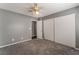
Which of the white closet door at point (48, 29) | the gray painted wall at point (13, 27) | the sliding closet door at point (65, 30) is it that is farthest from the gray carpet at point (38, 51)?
the white closet door at point (48, 29)

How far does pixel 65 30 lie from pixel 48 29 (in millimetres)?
1472

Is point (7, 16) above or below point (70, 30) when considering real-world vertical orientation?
above

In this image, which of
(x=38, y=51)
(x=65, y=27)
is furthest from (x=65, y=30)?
(x=38, y=51)

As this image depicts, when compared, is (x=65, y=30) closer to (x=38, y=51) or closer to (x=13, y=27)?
(x=38, y=51)

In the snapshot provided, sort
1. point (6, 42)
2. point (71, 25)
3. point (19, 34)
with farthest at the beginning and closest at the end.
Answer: point (19, 34) < point (6, 42) < point (71, 25)

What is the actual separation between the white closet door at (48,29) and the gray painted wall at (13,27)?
122 centimetres

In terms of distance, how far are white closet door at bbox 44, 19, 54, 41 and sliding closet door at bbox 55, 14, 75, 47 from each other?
1.49ft

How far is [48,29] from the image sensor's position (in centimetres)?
471

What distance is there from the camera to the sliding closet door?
304 cm

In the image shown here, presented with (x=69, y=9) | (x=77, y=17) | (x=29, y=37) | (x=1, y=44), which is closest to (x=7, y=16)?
(x=1, y=44)

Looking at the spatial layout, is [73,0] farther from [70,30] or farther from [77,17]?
[70,30]

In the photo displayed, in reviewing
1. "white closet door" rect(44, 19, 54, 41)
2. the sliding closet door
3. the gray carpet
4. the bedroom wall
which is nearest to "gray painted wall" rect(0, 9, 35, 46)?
the gray carpet

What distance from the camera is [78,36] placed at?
2.81 metres

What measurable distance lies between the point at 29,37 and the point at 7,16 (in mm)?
2119
